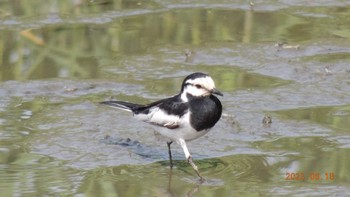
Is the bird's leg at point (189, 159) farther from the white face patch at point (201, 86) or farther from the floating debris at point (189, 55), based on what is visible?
the floating debris at point (189, 55)

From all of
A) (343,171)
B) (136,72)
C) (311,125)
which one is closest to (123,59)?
(136,72)

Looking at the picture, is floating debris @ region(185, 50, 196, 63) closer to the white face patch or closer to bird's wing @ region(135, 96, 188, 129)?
bird's wing @ region(135, 96, 188, 129)

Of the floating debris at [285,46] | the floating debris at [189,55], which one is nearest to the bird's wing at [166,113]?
the floating debris at [189,55]

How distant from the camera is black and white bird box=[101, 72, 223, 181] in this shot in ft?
25.0

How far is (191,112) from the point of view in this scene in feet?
25.1

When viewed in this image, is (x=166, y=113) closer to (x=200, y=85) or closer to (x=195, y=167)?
(x=200, y=85)

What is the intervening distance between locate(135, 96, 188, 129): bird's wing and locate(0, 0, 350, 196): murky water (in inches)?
14.4

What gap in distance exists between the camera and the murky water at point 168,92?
7574mm

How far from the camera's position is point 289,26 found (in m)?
12.2

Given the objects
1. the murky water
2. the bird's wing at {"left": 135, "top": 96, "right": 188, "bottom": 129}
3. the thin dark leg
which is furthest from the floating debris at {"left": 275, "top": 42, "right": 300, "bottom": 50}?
the thin dark leg

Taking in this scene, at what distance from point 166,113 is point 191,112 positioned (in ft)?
0.82

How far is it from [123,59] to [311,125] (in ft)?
9.73

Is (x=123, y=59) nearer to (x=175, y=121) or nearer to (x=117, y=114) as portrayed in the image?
(x=117, y=114)

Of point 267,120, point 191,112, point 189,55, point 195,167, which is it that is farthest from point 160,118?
point 189,55
